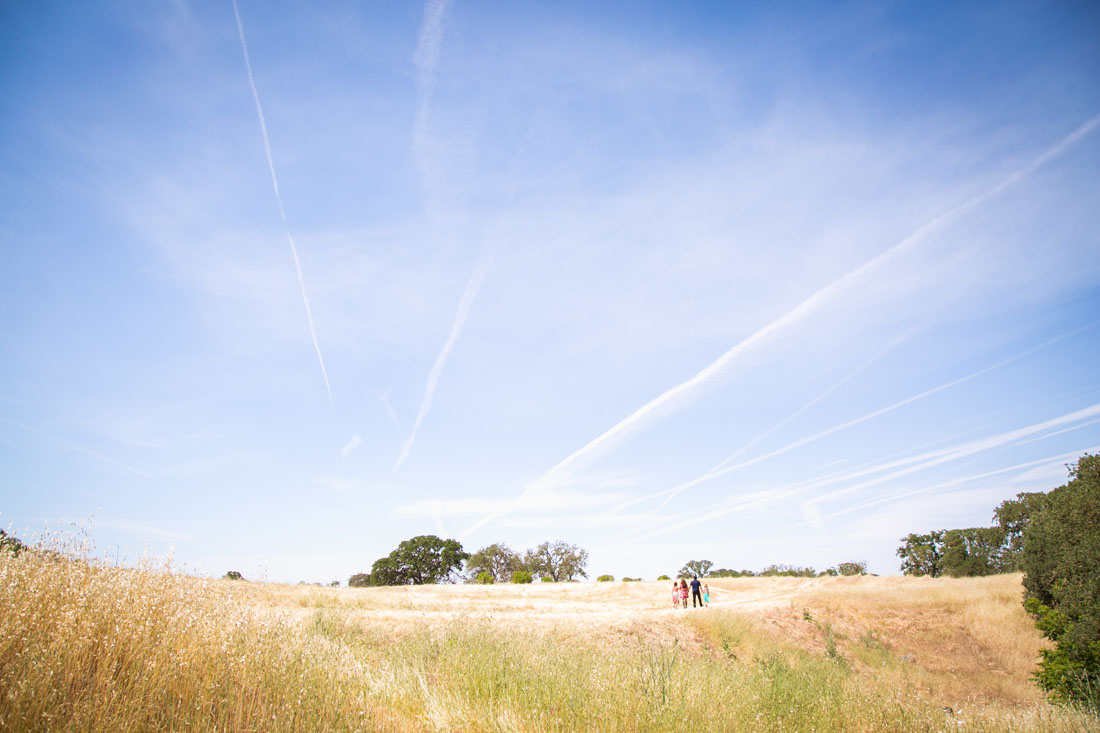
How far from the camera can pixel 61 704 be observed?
3.91 m

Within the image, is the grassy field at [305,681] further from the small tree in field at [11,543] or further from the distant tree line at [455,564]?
the distant tree line at [455,564]

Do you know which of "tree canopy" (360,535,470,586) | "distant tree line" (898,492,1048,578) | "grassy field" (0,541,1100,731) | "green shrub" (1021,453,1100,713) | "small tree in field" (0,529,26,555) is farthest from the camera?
"tree canopy" (360,535,470,586)

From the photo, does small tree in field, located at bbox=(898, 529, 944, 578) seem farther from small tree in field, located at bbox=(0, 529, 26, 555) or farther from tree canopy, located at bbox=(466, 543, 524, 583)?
small tree in field, located at bbox=(0, 529, 26, 555)

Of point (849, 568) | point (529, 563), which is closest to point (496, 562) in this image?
point (529, 563)

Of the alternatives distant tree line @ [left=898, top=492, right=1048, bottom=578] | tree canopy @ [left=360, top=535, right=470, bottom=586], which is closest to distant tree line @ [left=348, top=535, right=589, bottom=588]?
tree canopy @ [left=360, top=535, right=470, bottom=586]

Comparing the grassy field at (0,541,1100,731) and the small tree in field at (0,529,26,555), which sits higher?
the small tree in field at (0,529,26,555)

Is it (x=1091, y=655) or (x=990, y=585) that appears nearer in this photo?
(x=1091, y=655)

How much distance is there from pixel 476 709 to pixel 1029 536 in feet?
92.3

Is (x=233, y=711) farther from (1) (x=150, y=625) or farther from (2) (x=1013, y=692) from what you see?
(2) (x=1013, y=692)

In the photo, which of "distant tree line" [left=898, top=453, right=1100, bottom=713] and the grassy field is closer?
the grassy field

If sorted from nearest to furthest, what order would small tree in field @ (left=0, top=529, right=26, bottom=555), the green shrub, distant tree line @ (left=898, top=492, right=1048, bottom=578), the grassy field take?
the grassy field, small tree in field @ (left=0, top=529, right=26, bottom=555), the green shrub, distant tree line @ (left=898, top=492, right=1048, bottom=578)

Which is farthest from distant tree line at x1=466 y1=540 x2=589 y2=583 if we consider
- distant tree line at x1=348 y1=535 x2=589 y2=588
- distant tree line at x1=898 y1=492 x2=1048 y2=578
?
distant tree line at x1=898 y1=492 x2=1048 y2=578

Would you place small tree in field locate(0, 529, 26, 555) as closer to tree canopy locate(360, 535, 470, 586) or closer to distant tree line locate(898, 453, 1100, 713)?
distant tree line locate(898, 453, 1100, 713)

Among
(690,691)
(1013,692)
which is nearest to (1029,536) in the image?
(1013,692)
